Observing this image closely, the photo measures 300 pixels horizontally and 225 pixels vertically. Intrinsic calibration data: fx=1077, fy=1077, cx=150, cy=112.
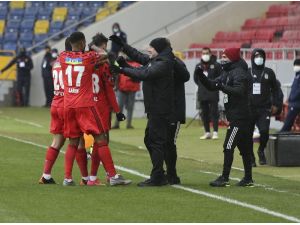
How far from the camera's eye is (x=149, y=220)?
1067 centimetres

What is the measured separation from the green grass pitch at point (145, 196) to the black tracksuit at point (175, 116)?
1.17 ft

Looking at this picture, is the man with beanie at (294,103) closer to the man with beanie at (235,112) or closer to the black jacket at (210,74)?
the black jacket at (210,74)

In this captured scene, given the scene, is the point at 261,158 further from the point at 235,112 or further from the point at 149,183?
the point at 149,183

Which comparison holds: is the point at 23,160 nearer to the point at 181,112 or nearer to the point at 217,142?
the point at 181,112

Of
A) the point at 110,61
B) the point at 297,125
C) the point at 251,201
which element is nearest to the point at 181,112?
the point at 110,61

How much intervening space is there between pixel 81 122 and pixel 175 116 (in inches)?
55.7

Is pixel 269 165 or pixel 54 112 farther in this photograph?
pixel 269 165

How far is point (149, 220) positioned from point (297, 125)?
13485 mm

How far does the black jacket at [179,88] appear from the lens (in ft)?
46.8

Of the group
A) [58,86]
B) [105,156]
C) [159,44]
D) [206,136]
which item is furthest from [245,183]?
[206,136]

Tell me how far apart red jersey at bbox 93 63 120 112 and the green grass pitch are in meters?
1.12

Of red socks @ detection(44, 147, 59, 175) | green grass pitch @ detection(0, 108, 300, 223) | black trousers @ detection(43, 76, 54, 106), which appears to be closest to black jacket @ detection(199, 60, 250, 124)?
green grass pitch @ detection(0, 108, 300, 223)

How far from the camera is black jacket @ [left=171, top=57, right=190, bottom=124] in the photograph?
46.8ft

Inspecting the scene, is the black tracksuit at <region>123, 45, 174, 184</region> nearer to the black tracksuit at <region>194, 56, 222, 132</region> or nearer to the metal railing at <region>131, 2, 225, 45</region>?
the black tracksuit at <region>194, 56, 222, 132</region>
